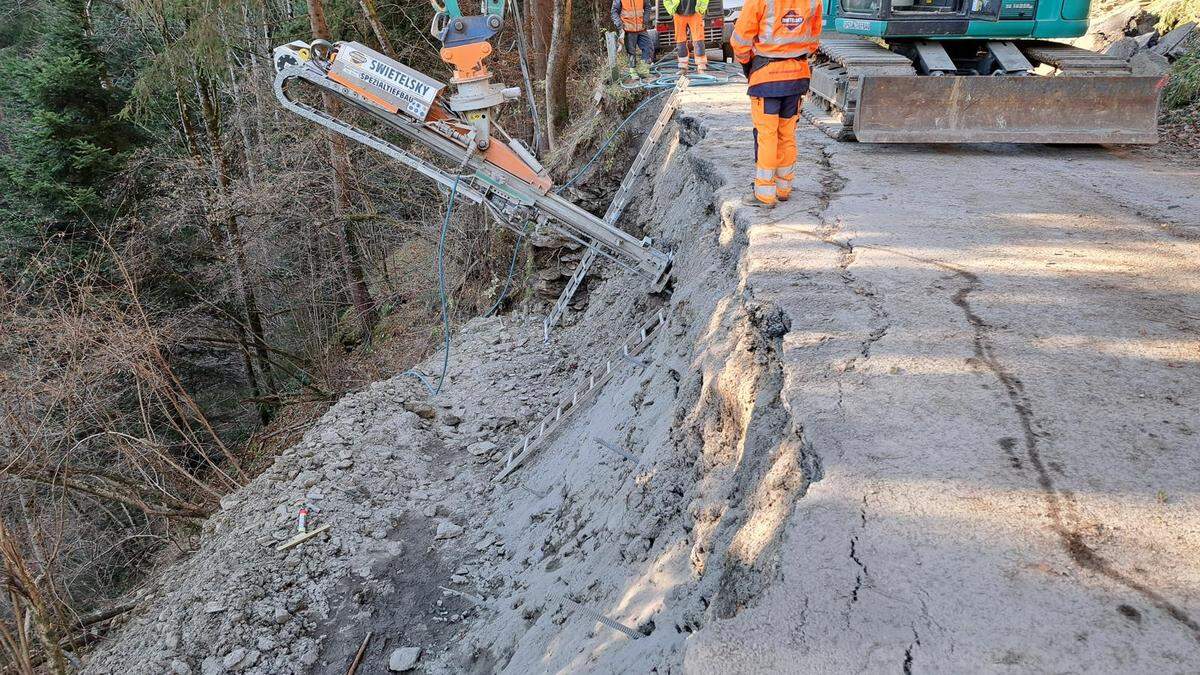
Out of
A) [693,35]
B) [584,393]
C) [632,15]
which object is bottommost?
[584,393]

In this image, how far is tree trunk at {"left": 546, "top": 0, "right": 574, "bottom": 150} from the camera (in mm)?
10812

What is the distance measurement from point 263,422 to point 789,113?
1266cm

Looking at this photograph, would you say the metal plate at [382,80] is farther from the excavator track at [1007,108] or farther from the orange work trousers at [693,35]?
the orange work trousers at [693,35]

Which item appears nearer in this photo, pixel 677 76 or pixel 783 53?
pixel 783 53

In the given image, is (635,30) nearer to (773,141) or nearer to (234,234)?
(773,141)

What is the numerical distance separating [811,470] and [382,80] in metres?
5.64

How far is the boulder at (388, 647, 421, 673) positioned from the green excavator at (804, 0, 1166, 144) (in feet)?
19.4

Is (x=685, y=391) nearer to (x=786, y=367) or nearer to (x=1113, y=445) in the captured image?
(x=786, y=367)

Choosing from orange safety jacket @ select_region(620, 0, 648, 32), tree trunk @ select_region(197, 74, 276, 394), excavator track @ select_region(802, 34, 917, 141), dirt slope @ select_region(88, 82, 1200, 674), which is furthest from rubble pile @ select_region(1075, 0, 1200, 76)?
tree trunk @ select_region(197, 74, 276, 394)

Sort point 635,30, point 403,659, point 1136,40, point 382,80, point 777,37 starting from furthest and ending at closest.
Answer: point 635,30
point 1136,40
point 382,80
point 777,37
point 403,659

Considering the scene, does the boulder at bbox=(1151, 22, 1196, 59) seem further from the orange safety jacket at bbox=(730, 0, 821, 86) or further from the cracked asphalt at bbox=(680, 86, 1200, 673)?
the orange safety jacket at bbox=(730, 0, 821, 86)

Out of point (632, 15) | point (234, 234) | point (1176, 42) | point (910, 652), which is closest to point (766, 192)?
point (910, 652)

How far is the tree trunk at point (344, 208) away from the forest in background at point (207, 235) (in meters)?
0.05

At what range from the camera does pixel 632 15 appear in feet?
38.8
